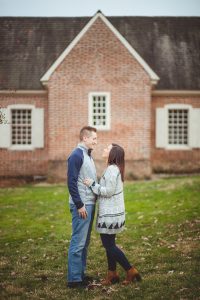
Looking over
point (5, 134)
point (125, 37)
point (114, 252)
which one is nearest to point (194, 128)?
point (125, 37)

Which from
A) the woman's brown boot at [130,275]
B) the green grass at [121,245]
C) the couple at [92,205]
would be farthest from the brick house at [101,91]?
the woman's brown boot at [130,275]

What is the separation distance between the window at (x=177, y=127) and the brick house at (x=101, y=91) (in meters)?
0.05

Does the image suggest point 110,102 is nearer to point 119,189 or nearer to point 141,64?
point 141,64

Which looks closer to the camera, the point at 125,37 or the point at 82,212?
the point at 82,212

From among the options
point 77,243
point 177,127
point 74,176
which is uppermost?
point 177,127

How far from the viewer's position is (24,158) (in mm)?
20406

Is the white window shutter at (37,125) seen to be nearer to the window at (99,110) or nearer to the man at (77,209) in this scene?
the window at (99,110)

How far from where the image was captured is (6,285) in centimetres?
637

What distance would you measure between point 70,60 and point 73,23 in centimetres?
510

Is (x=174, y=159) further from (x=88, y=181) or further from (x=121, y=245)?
(x=88, y=181)

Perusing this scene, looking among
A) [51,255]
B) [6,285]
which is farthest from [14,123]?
[6,285]

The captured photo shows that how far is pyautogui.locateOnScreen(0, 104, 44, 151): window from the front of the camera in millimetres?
20078

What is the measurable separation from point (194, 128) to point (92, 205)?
1503cm

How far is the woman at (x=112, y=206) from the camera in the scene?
19.8 ft
